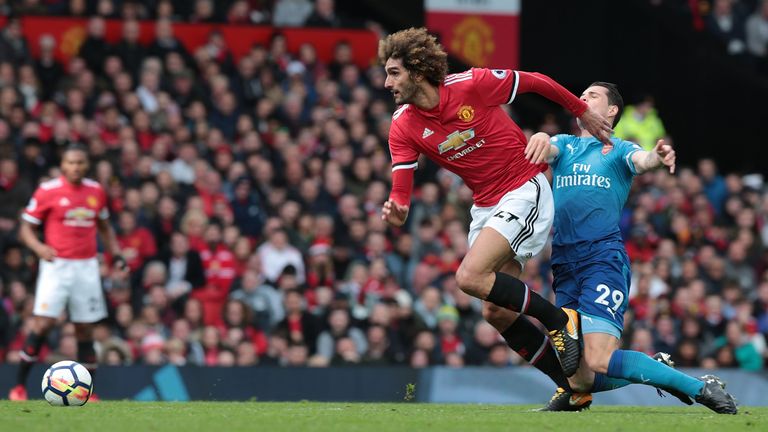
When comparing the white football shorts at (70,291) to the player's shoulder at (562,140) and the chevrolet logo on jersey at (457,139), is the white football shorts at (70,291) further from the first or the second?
the player's shoulder at (562,140)

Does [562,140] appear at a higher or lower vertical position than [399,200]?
higher

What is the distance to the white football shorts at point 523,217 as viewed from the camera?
29.5 feet

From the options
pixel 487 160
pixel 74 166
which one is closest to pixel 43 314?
pixel 74 166

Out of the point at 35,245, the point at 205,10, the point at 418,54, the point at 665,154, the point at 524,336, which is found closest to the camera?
the point at 665,154

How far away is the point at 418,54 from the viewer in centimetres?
899

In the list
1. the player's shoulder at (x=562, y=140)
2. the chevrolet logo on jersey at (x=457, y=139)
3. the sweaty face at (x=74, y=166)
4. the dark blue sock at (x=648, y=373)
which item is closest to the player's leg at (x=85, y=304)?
the sweaty face at (x=74, y=166)

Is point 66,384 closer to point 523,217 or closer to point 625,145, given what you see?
point 523,217

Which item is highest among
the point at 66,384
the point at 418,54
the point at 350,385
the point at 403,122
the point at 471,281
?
the point at 418,54

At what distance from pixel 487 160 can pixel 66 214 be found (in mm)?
4711

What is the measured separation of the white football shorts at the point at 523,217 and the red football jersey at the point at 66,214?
4437 millimetres

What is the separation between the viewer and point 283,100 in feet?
59.4

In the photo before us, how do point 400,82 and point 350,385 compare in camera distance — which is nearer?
point 400,82

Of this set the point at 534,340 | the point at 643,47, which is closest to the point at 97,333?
the point at 534,340

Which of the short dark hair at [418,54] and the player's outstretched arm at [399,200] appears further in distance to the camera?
the short dark hair at [418,54]
